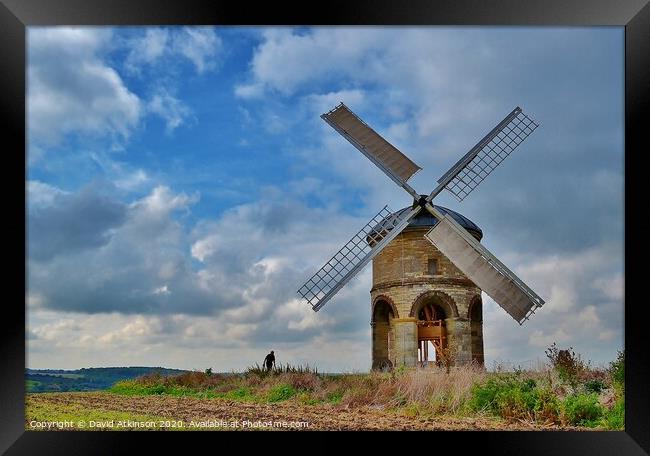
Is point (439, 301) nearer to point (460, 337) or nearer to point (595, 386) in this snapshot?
point (460, 337)

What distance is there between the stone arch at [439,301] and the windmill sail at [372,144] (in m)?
2.28

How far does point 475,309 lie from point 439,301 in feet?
2.55

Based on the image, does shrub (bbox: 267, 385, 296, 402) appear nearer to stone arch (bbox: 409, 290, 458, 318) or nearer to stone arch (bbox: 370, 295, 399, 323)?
stone arch (bbox: 370, 295, 399, 323)

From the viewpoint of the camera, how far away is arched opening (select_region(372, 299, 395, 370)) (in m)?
14.9

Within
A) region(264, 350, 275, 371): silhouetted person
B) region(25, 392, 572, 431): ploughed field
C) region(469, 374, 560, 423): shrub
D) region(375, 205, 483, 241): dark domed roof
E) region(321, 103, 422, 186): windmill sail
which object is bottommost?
region(25, 392, 572, 431): ploughed field

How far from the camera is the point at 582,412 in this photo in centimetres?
1038

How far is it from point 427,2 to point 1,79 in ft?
13.9

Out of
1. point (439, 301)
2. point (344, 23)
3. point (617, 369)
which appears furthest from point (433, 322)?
point (344, 23)

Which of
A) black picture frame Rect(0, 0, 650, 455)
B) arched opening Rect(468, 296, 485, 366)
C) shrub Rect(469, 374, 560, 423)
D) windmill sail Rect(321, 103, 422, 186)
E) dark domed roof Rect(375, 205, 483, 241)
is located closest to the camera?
black picture frame Rect(0, 0, 650, 455)

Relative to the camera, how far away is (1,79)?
7.27 meters

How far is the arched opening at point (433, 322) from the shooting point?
1442 centimetres

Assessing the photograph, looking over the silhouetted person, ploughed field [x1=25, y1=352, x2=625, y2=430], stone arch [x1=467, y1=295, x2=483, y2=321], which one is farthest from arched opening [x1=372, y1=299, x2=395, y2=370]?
the silhouetted person

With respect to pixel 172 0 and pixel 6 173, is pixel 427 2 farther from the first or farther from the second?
pixel 6 173

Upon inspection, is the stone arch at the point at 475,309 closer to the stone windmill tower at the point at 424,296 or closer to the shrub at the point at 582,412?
the stone windmill tower at the point at 424,296
